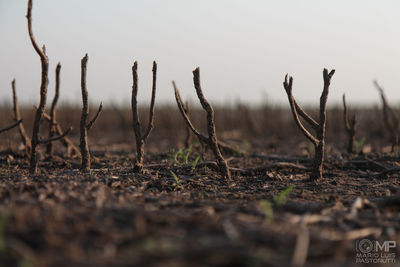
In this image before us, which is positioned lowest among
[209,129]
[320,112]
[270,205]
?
[270,205]

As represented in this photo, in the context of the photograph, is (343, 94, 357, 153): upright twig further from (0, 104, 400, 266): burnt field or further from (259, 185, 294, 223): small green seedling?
(259, 185, 294, 223): small green seedling

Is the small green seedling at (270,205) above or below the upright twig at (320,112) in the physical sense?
below

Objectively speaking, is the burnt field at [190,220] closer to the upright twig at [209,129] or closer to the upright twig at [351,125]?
the upright twig at [209,129]

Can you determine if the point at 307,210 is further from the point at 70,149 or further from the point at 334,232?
the point at 70,149

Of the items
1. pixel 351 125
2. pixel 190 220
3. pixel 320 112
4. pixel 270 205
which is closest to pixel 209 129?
pixel 320 112

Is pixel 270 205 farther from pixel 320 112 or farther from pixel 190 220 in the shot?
pixel 320 112

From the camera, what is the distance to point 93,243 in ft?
6.35

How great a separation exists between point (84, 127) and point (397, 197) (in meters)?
3.16

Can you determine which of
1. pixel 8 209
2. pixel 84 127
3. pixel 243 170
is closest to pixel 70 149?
pixel 84 127

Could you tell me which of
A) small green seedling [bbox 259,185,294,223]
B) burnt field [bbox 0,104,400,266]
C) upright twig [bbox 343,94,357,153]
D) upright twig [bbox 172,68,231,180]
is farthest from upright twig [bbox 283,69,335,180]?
upright twig [bbox 343,94,357,153]

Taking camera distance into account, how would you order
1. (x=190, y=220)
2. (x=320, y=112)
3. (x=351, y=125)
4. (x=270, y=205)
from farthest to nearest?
(x=351, y=125)
(x=320, y=112)
(x=270, y=205)
(x=190, y=220)

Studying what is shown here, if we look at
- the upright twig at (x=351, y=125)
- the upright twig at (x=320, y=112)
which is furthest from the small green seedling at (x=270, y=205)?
the upright twig at (x=351, y=125)

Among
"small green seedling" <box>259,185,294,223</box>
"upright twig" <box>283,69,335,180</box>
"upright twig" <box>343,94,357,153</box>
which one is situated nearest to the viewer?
"small green seedling" <box>259,185,294,223</box>

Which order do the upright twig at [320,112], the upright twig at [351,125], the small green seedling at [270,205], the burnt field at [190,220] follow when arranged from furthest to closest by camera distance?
the upright twig at [351,125] → the upright twig at [320,112] → the small green seedling at [270,205] → the burnt field at [190,220]
